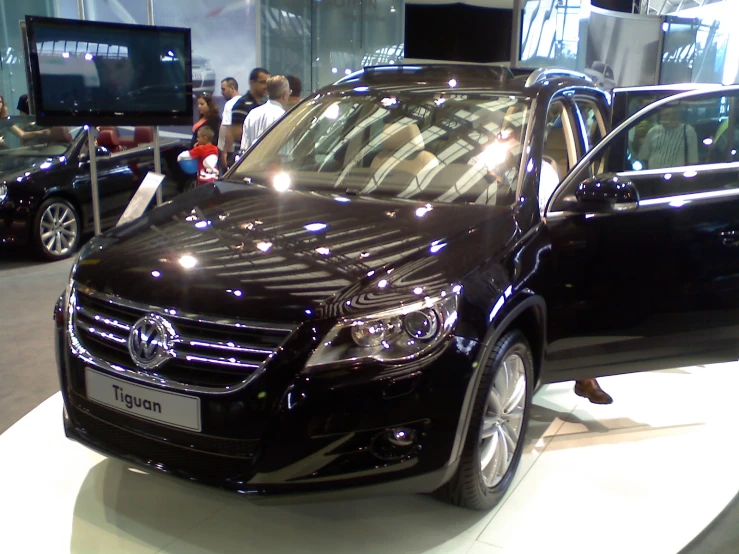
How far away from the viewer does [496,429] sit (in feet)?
7.72

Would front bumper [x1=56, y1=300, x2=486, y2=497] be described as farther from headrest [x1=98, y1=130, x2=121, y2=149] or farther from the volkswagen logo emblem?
headrest [x1=98, y1=130, x2=121, y2=149]

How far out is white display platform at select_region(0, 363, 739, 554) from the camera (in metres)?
2.27

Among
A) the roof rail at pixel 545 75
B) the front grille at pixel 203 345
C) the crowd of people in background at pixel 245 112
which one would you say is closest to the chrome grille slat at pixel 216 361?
the front grille at pixel 203 345

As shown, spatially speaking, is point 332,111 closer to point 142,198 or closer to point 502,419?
point 142,198

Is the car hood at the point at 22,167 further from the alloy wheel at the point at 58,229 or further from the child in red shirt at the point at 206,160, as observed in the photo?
the child in red shirt at the point at 206,160

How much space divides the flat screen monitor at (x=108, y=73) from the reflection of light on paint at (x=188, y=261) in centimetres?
317

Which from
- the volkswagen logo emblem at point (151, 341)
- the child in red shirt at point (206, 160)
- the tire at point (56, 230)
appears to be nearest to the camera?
the volkswagen logo emblem at point (151, 341)

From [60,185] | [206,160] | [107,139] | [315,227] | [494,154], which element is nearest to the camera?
[315,227]

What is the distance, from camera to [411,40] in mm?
7258

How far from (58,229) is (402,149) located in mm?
4308

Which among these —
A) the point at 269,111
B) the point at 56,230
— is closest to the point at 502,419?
the point at 269,111

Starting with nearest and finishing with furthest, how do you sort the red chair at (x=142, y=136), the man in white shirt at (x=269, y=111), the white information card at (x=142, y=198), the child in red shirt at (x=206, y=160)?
1. the white information card at (x=142, y=198)
2. the man in white shirt at (x=269, y=111)
3. the child in red shirt at (x=206, y=160)
4. the red chair at (x=142, y=136)

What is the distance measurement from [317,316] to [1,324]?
3.23 m

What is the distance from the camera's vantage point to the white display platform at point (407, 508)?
89.4 inches
